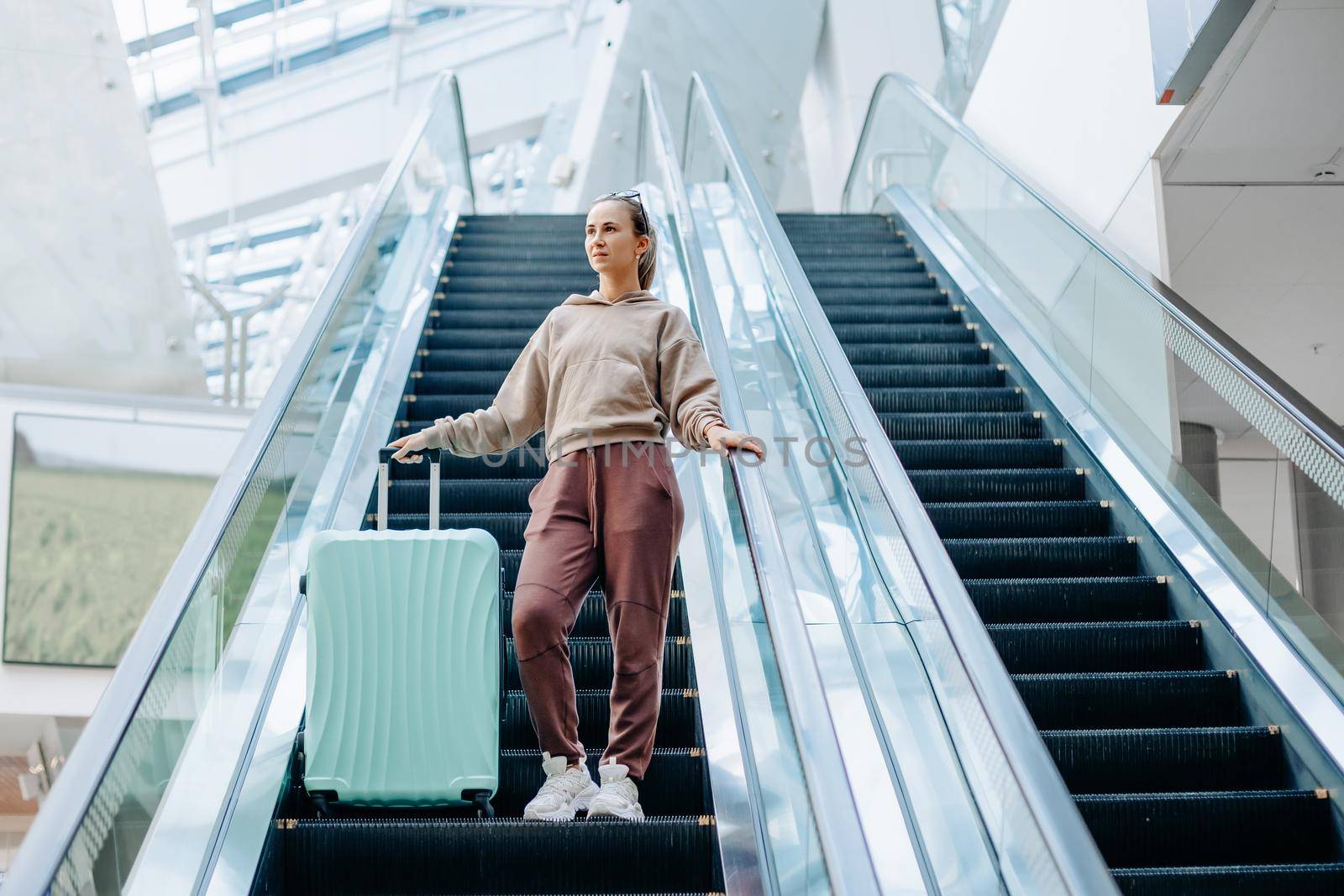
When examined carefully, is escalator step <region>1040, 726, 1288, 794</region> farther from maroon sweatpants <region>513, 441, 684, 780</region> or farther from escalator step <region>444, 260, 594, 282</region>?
escalator step <region>444, 260, 594, 282</region>

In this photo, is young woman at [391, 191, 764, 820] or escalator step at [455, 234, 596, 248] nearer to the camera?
young woman at [391, 191, 764, 820]

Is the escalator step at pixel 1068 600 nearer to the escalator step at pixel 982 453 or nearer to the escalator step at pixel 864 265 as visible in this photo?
the escalator step at pixel 982 453

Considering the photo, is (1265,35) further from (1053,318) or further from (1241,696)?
(1241,696)

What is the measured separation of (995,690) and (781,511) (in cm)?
192

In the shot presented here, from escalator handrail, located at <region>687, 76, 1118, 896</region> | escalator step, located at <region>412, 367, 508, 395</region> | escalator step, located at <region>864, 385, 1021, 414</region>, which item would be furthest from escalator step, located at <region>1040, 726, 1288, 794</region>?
escalator step, located at <region>412, 367, 508, 395</region>

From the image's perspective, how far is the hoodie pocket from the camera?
3.23 m

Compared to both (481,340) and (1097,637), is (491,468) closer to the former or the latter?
(481,340)

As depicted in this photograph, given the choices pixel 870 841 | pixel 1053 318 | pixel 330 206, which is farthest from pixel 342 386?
pixel 330 206

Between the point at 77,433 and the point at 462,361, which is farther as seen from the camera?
the point at 77,433

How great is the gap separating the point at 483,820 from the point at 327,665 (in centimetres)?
58

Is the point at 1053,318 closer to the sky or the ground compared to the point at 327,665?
closer to the sky

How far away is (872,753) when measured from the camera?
3.43 metres

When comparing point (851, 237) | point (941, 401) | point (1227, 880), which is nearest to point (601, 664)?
point (1227, 880)

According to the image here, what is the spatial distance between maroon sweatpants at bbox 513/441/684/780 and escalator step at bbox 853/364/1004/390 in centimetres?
362
